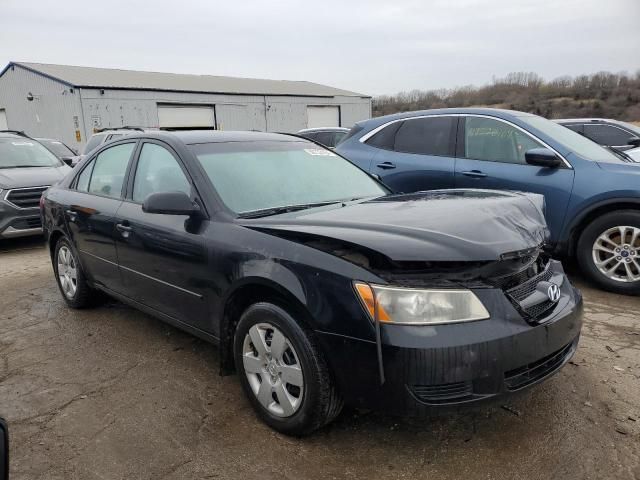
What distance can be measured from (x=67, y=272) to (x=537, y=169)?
15.0 feet

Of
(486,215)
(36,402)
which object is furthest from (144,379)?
(486,215)

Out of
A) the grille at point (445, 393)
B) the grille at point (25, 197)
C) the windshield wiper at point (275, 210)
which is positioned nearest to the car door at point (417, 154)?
the windshield wiper at point (275, 210)

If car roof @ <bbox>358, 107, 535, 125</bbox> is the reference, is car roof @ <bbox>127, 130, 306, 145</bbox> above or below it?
below

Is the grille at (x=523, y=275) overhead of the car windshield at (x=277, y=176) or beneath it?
beneath

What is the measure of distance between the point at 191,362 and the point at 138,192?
1284 millimetres

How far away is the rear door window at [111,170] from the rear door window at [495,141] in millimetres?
3382

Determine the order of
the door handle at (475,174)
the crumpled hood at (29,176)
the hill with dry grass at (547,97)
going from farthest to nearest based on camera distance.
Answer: the hill with dry grass at (547,97)
the crumpled hood at (29,176)
the door handle at (475,174)

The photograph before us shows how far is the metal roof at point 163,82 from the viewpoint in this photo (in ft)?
79.9

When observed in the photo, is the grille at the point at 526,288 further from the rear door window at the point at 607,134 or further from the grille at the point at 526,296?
the rear door window at the point at 607,134

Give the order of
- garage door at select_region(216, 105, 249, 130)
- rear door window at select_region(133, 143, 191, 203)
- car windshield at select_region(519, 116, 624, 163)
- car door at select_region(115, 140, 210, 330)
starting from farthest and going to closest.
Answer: garage door at select_region(216, 105, 249, 130) < car windshield at select_region(519, 116, 624, 163) < rear door window at select_region(133, 143, 191, 203) < car door at select_region(115, 140, 210, 330)

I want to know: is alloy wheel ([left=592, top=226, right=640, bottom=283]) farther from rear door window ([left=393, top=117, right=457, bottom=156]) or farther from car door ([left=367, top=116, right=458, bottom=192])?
rear door window ([left=393, top=117, right=457, bottom=156])

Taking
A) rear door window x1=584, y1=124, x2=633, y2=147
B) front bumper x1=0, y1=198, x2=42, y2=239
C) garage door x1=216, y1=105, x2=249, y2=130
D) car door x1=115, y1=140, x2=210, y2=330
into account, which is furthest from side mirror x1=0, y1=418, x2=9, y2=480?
garage door x1=216, y1=105, x2=249, y2=130

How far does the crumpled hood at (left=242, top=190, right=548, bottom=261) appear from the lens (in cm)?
220

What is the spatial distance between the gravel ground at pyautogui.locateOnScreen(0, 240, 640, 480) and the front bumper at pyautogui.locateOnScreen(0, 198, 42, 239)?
441 centimetres
